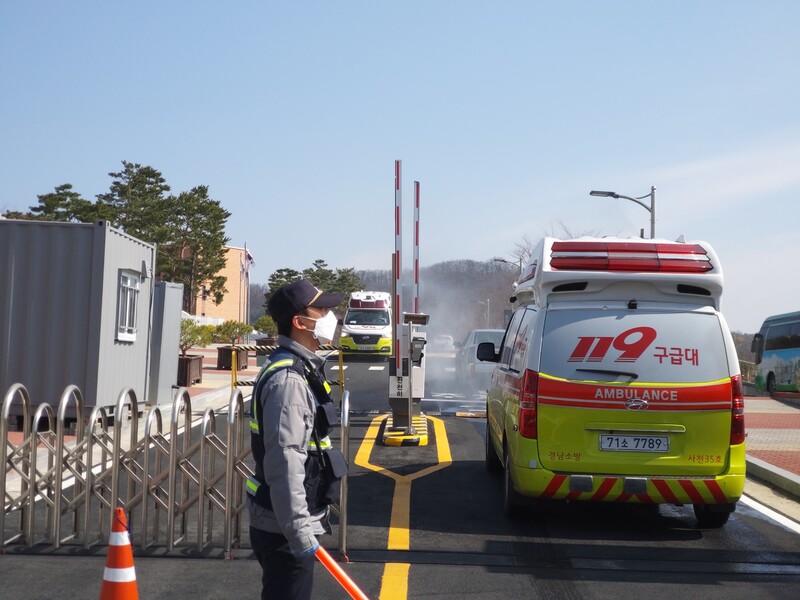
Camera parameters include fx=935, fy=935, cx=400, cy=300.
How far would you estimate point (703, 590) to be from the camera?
622 centimetres

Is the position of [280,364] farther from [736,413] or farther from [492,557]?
[736,413]

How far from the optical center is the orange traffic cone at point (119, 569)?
4.26m

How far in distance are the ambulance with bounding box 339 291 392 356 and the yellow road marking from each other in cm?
2650

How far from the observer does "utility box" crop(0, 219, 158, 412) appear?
1412 centimetres

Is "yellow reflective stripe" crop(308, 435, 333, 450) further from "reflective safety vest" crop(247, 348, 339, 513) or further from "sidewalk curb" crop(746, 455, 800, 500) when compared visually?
"sidewalk curb" crop(746, 455, 800, 500)

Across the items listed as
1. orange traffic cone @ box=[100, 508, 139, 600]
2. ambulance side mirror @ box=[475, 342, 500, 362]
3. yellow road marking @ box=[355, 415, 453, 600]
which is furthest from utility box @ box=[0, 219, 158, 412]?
orange traffic cone @ box=[100, 508, 139, 600]

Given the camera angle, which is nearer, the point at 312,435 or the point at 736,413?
the point at 312,435

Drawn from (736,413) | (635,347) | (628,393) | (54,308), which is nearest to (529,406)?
(628,393)

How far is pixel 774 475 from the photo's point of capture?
→ 35.7 feet

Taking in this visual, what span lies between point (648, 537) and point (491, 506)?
5.43ft

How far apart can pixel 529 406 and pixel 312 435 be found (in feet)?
12.7

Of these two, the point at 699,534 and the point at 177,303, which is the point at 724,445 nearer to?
the point at 699,534

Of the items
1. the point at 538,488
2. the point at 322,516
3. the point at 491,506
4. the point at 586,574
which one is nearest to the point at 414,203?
the point at 491,506

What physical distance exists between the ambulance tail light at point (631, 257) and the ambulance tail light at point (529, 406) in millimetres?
991
